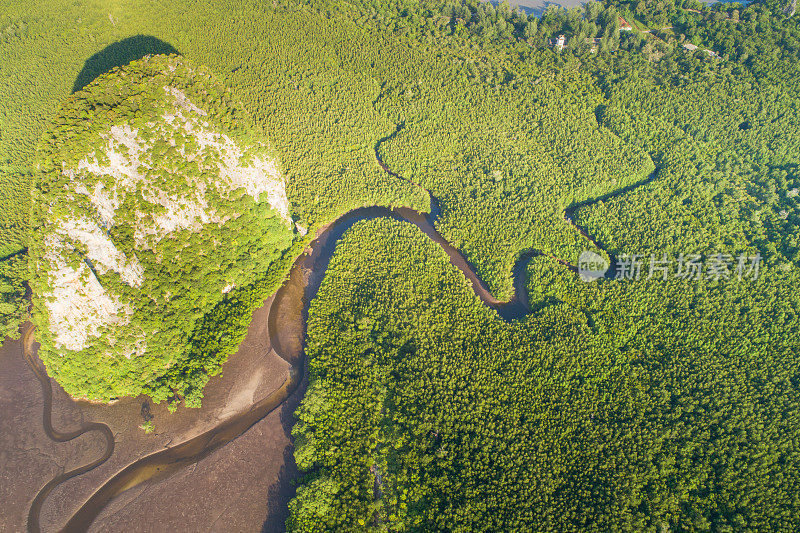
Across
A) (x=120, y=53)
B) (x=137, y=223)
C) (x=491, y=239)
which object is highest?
(x=120, y=53)

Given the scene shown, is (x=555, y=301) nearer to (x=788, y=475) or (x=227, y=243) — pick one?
(x=788, y=475)

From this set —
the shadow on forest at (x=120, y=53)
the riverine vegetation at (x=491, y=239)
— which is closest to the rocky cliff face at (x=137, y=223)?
the riverine vegetation at (x=491, y=239)

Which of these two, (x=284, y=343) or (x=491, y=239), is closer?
(x=284, y=343)

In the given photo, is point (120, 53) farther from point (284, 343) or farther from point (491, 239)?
point (491, 239)

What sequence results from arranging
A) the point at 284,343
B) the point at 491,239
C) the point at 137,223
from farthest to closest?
1. the point at 491,239
2. the point at 284,343
3. the point at 137,223

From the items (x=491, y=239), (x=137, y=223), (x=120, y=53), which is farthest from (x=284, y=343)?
(x=120, y=53)

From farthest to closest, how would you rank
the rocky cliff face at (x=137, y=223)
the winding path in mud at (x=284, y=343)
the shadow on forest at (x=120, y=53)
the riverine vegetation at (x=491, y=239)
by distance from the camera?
1. the shadow on forest at (x=120, y=53)
2. the rocky cliff face at (x=137, y=223)
3. the riverine vegetation at (x=491, y=239)
4. the winding path in mud at (x=284, y=343)

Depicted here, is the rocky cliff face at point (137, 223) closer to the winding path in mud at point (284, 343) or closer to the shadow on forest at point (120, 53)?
the winding path in mud at point (284, 343)

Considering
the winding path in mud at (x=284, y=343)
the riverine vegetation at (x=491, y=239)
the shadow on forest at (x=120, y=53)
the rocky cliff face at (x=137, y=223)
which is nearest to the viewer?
the winding path in mud at (x=284, y=343)
